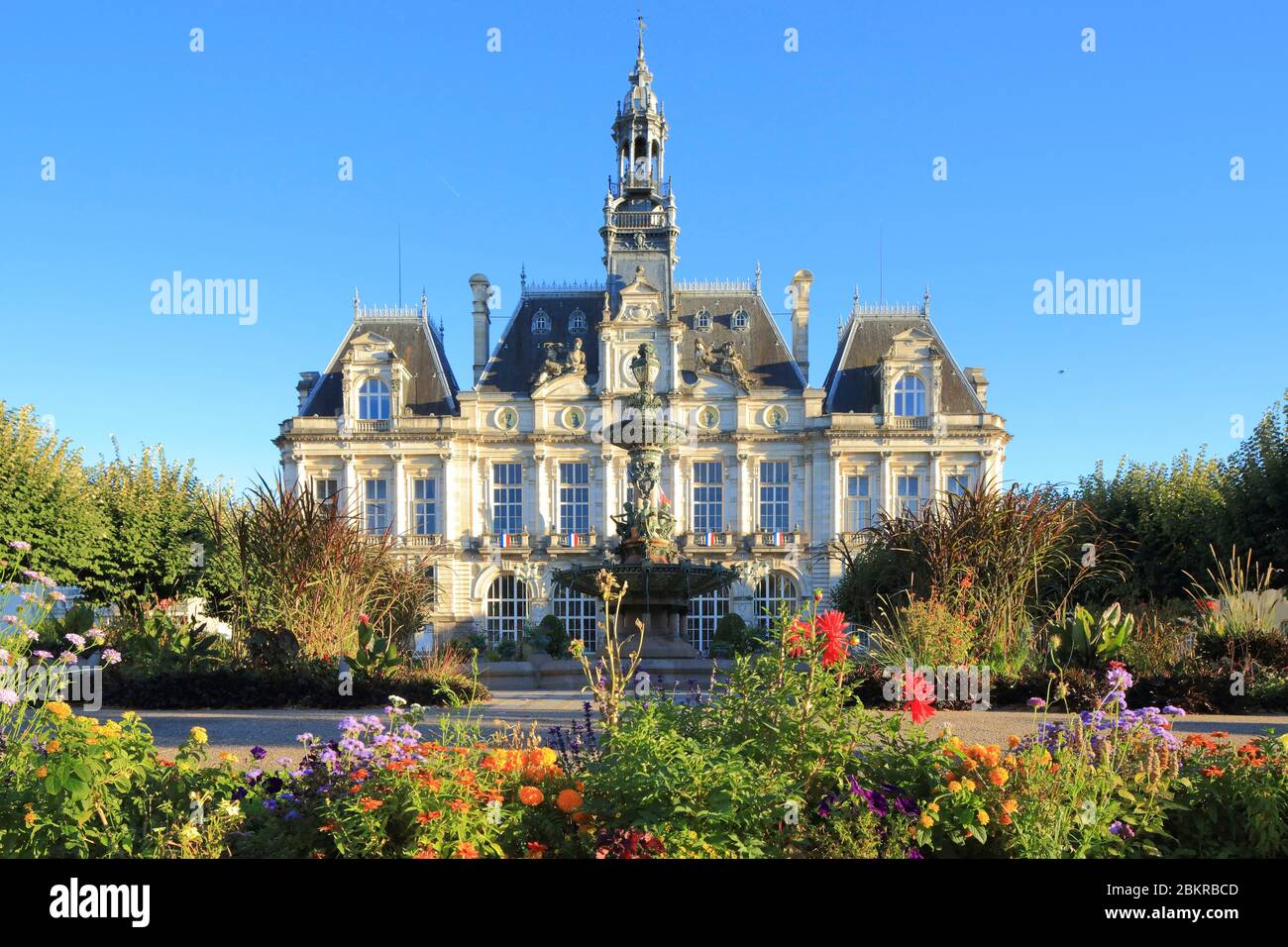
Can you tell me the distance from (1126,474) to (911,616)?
20.6 metres

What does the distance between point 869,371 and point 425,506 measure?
17.5 metres

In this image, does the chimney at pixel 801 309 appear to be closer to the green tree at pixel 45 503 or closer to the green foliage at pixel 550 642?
the green foliage at pixel 550 642

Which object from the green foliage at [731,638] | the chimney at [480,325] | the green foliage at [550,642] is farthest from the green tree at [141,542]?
the chimney at [480,325]

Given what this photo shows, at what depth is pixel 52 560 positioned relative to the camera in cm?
2270

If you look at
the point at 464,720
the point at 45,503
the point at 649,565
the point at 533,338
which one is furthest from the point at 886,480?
the point at 464,720

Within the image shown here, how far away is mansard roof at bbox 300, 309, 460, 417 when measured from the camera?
136 feet

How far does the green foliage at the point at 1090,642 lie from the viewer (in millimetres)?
12062

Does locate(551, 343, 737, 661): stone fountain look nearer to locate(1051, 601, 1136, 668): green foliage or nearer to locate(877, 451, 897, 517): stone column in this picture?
locate(1051, 601, 1136, 668): green foliage

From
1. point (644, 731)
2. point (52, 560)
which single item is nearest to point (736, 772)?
point (644, 731)

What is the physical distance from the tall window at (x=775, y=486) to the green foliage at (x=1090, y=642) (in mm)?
27957

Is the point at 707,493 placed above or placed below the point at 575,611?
above

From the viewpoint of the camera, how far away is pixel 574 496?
4038 centimetres

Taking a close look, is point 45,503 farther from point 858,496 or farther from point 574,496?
point 858,496

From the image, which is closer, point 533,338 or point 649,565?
point 649,565
